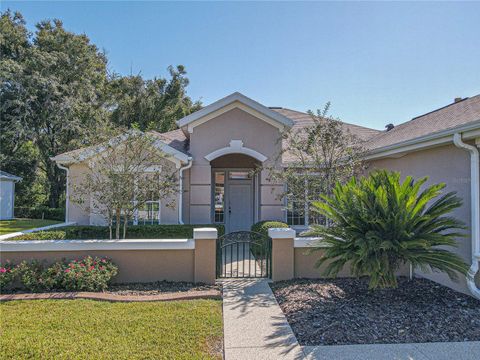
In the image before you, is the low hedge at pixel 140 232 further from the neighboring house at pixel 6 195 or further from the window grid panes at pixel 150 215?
the neighboring house at pixel 6 195

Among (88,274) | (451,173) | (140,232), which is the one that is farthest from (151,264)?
(451,173)

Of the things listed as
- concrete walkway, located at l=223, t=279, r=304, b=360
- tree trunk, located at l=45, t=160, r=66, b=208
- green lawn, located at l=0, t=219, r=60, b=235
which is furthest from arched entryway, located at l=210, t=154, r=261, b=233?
tree trunk, located at l=45, t=160, r=66, b=208

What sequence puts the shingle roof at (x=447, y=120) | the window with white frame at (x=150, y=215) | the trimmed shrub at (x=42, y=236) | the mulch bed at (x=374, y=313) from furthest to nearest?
the window with white frame at (x=150, y=215) < the trimmed shrub at (x=42, y=236) < the shingle roof at (x=447, y=120) < the mulch bed at (x=374, y=313)

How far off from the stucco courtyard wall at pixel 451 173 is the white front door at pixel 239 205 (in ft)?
27.0

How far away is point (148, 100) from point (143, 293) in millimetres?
28022

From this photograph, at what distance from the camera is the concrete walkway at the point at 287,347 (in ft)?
14.0

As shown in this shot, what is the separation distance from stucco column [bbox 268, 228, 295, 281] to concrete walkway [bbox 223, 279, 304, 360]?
594 mm

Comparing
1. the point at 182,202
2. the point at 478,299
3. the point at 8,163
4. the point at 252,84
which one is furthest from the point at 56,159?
the point at 8,163

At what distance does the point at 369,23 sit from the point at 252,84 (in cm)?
774

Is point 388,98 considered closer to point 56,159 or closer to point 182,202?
point 182,202

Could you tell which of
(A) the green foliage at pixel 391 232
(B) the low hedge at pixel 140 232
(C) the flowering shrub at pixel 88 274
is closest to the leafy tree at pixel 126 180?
(B) the low hedge at pixel 140 232

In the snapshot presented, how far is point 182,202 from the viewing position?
13.2m

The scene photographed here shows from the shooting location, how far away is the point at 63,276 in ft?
21.8

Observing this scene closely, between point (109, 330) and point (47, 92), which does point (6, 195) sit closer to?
point (47, 92)
